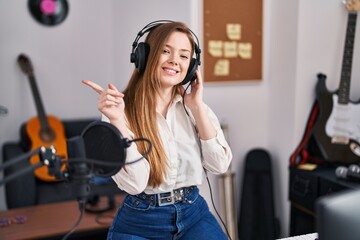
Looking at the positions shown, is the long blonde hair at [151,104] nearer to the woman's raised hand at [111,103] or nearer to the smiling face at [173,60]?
the smiling face at [173,60]

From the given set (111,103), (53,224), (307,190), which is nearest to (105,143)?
(111,103)

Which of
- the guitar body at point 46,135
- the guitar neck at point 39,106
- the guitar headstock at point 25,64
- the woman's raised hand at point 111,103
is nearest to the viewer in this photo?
the woman's raised hand at point 111,103

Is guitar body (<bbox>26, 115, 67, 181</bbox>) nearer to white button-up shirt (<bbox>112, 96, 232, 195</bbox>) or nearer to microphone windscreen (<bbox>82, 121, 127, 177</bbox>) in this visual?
white button-up shirt (<bbox>112, 96, 232, 195</bbox>)

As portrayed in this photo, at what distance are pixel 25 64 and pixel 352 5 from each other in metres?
2.45

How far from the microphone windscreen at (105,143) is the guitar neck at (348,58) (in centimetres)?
179

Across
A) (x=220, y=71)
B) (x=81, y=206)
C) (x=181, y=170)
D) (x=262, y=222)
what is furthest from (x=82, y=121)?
(x=81, y=206)

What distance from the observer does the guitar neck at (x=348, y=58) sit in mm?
2105

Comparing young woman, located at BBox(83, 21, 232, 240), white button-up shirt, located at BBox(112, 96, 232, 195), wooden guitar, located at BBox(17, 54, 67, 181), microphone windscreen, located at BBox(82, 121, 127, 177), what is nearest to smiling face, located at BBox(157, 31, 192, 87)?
young woman, located at BBox(83, 21, 232, 240)

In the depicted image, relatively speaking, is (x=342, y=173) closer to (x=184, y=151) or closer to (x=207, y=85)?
A: (x=207, y=85)

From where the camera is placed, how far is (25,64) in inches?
123

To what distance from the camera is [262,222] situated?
243 cm

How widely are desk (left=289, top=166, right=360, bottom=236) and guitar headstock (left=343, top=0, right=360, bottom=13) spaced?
2.91ft

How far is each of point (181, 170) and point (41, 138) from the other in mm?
1974

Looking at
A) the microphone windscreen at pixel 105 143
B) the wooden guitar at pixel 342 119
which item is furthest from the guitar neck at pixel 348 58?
the microphone windscreen at pixel 105 143
